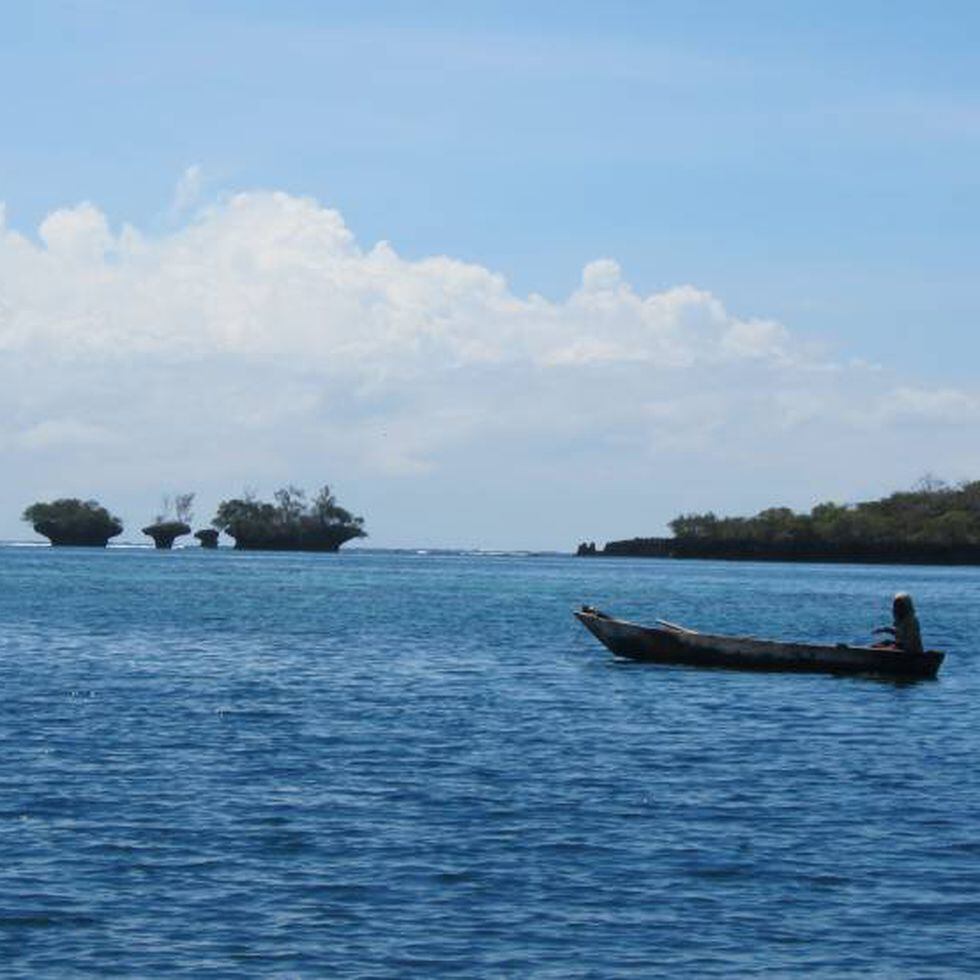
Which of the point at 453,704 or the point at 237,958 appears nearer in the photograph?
the point at 237,958

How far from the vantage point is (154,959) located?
2103 cm

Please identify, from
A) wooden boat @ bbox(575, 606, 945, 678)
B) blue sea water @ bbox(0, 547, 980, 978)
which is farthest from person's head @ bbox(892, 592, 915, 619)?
blue sea water @ bbox(0, 547, 980, 978)

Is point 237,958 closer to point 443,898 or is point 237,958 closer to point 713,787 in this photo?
point 443,898

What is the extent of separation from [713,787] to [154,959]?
1510 centimetres

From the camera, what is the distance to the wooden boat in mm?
58375

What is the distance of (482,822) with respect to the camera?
29.6 metres

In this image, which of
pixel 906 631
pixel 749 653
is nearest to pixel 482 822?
pixel 906 631

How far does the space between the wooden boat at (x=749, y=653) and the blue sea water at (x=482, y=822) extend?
722 millimetres

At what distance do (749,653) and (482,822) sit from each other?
1298 inches

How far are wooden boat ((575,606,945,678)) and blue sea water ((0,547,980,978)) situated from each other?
2.37ft

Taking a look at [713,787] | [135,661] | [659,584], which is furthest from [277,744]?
[659,584]

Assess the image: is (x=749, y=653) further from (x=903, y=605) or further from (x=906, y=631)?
(x=903, y=605)

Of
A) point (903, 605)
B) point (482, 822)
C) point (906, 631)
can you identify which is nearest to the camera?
point (482, 822)

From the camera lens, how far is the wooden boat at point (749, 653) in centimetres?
5838
